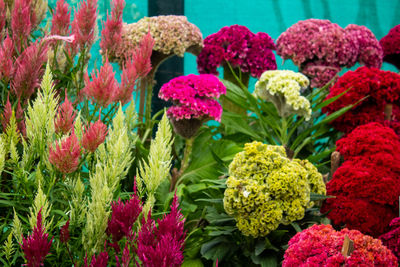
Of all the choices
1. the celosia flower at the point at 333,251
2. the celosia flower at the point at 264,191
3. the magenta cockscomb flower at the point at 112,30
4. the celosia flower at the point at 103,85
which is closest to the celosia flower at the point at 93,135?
the celosia flower at the point at 103,85

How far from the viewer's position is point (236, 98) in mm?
2402

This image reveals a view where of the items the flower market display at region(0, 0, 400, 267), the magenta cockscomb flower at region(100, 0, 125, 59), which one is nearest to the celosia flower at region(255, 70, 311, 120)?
the flower market display at region(0, 0, 400, 267)

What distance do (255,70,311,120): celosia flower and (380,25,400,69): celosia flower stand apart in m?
1.20

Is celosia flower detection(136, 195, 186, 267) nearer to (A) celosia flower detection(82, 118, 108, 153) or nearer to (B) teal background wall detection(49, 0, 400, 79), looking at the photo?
(A) celosia flower detection(82, 118, 108, 153)

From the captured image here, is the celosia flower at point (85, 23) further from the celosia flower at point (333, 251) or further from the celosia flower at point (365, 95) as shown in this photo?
the celosia flower at point (365, 95)

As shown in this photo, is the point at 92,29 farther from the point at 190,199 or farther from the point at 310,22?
the point at 310,22

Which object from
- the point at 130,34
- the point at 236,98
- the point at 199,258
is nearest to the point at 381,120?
the point at 236,98

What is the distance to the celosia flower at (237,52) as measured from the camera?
8.72ft

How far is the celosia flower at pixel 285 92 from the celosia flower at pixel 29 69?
48.4 inches

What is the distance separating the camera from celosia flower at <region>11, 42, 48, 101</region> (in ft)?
3.47

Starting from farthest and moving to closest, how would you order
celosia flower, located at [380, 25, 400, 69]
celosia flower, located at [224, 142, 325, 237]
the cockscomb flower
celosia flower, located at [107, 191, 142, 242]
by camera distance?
celosia flower, located at [380, 25, 400, 69]
the cockscomb flower
celosia flower, located at [224, 142, 325, 237]
celosia flower, located at [107, 191, 142, 242]

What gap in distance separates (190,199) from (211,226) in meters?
0.27

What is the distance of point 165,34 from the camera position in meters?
2.41

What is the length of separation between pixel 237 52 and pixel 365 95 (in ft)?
2.65
